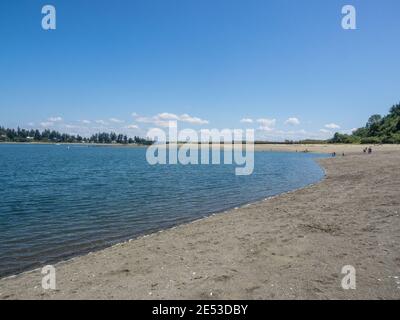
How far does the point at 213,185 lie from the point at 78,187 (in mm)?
13546

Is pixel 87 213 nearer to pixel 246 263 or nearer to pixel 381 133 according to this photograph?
pixel 246 263

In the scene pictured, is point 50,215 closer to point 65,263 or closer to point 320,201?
point 65,263

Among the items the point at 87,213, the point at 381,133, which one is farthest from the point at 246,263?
the point at 381,133

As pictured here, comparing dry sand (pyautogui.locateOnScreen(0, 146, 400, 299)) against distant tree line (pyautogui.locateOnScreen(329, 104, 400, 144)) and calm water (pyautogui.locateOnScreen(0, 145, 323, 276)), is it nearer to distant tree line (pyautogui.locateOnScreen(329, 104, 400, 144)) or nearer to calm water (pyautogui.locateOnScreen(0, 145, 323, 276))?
calm water (pyautogui.locateOnScreen(0, 145, 323, 276))

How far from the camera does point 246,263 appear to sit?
31.1ft

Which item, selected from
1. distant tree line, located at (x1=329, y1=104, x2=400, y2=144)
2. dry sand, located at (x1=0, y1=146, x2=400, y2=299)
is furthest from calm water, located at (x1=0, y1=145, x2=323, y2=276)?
distant tree line, located at (x1=329, y1=104, x2=400, y2=144)

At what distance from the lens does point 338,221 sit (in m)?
14.1

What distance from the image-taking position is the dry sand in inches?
303

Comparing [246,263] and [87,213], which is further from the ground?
[246,263]

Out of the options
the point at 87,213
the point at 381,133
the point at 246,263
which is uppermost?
the point at 381,133

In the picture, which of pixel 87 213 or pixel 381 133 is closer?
pixel 87 213

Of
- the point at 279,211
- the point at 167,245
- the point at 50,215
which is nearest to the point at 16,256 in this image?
the point at 167,245

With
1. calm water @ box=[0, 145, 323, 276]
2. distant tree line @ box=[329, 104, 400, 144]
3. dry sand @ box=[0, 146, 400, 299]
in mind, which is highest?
distant tree line @ box=[329, 104, 400, 144]

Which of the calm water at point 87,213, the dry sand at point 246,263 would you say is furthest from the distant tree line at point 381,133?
the dry sand at point 246,263
